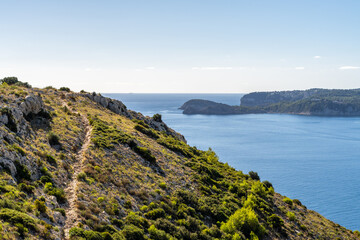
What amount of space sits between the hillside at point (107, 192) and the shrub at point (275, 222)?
0.19m

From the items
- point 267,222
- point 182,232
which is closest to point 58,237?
point 182,232

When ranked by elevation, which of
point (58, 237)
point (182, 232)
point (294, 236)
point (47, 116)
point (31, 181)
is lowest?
point (294, 236)

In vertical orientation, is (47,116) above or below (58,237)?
above

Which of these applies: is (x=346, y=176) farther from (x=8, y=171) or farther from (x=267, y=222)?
(x=8, y=171)

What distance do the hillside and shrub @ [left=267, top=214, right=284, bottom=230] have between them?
0.19m

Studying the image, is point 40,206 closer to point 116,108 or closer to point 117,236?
point 117,236

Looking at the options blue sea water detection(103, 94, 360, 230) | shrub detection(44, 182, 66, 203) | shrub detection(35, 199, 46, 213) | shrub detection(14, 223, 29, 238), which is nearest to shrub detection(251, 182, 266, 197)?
shrub detection(44, 182, 66, 203)

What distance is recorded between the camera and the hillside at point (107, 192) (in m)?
21.0

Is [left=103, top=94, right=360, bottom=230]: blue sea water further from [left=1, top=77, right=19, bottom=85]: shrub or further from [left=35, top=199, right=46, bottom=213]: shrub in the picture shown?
[left=1, top=77, right=19, bottom=85]: shrub

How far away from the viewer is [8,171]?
912 inches

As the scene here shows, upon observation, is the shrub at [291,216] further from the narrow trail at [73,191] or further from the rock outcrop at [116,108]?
the rock outcrop at [116,108]

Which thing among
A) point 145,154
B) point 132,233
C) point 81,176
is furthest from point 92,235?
point 145,154

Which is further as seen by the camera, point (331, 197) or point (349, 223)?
point (331, 197)

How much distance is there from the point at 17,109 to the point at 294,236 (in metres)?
49.5
